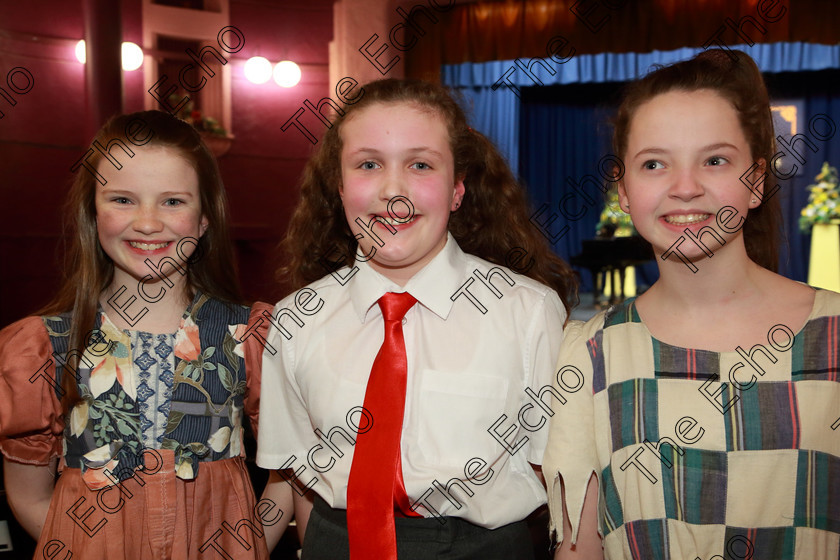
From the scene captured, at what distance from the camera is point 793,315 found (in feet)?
4.36

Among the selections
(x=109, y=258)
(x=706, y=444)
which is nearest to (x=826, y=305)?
(x=706, y=444)

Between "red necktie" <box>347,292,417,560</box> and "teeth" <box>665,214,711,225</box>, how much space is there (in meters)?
0.58

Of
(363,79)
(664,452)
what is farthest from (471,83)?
(664,452)

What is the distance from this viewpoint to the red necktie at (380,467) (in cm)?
140

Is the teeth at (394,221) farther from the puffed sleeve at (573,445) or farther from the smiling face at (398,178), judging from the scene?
the puffed sleeve at (573,445)

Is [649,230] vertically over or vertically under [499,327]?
over

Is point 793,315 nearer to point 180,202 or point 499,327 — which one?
point 499,327

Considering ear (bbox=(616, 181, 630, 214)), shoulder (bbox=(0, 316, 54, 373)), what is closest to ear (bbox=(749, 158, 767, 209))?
ear (bbox=(616, 181, 630, 214))

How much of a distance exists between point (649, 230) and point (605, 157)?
1.29ft

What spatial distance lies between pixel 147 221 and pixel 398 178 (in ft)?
1.81

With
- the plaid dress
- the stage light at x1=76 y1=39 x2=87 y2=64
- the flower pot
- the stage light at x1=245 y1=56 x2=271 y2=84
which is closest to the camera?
the plaid dress

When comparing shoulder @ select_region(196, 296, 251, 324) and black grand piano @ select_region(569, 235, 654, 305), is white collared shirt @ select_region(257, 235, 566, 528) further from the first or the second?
black grand piano @ select_region(569, 235, 654, 305)

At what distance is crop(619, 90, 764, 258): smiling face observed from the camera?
Answer: 1.31 meters

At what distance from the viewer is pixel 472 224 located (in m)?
1.81
